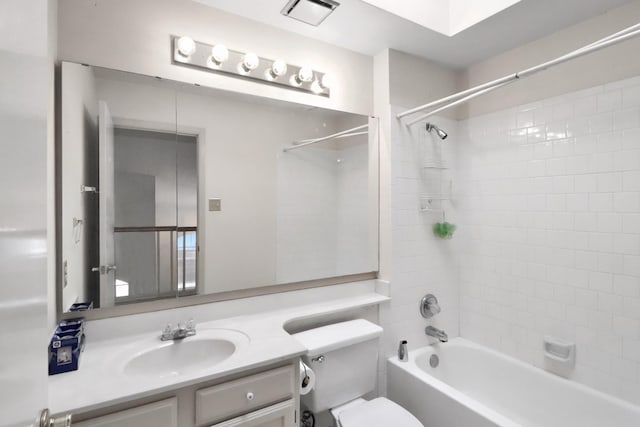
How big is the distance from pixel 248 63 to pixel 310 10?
1.41 feet

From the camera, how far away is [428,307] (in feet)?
7.58

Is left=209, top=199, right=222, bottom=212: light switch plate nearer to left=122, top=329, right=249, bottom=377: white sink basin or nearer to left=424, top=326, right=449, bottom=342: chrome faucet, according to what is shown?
left=122, top=329, right=249, bottom=377: white sink basin

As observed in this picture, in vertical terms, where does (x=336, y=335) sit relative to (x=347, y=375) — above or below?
above

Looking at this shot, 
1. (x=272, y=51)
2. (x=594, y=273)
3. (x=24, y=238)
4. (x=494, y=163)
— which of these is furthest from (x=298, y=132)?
(x=594, y=273)

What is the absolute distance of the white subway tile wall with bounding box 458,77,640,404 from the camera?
68.1 inches

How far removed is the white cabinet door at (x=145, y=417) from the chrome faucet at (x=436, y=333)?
174 cm

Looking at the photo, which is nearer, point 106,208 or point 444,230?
point 106,208

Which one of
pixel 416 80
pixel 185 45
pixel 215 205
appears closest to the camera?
pixel 185 45

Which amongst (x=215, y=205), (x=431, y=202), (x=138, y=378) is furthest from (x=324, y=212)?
(x=138, y=378)

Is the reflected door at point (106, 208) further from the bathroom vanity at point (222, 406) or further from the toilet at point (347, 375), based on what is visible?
the toilet at point (347, 375)

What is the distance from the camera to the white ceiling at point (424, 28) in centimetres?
172

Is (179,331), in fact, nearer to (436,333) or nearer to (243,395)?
(243,395)

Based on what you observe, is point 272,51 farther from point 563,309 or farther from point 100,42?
point 563,309

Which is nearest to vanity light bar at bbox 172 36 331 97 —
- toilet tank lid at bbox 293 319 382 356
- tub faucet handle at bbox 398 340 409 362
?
toilet tank lid at bbox 293 319 382 356
